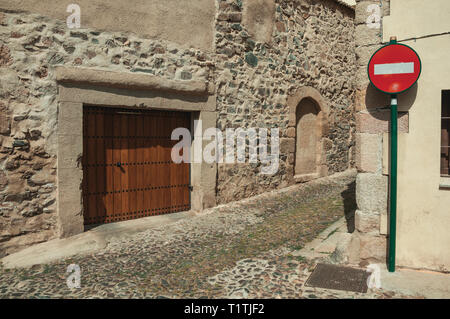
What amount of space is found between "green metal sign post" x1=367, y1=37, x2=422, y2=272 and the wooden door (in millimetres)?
3370

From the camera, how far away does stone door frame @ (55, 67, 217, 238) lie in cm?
436

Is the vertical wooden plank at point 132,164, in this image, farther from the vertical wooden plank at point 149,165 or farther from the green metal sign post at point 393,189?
the green metal sign post at point 393,189

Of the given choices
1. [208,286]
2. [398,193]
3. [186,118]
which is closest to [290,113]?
[186,118]

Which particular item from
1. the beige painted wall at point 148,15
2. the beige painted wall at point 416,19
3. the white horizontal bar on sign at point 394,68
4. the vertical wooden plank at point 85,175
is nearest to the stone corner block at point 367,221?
the white horizontal bar on sign at point 394,68

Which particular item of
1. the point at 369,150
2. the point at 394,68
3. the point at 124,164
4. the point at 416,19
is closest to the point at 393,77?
the point at 394,68

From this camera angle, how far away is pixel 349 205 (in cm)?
556

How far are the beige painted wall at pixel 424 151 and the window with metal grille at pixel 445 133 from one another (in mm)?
351

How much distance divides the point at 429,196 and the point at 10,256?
4.48 m

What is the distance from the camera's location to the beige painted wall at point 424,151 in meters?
3.13

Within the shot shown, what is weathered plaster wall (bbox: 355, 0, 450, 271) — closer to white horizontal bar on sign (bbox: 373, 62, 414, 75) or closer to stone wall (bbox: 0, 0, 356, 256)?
white horizontal bar on sign (bbox: 373, 62, 414, 75)

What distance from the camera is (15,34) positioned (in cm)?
405

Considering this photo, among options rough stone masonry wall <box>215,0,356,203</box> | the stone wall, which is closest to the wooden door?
the stone wall

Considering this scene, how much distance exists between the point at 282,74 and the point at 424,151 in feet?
14.2
